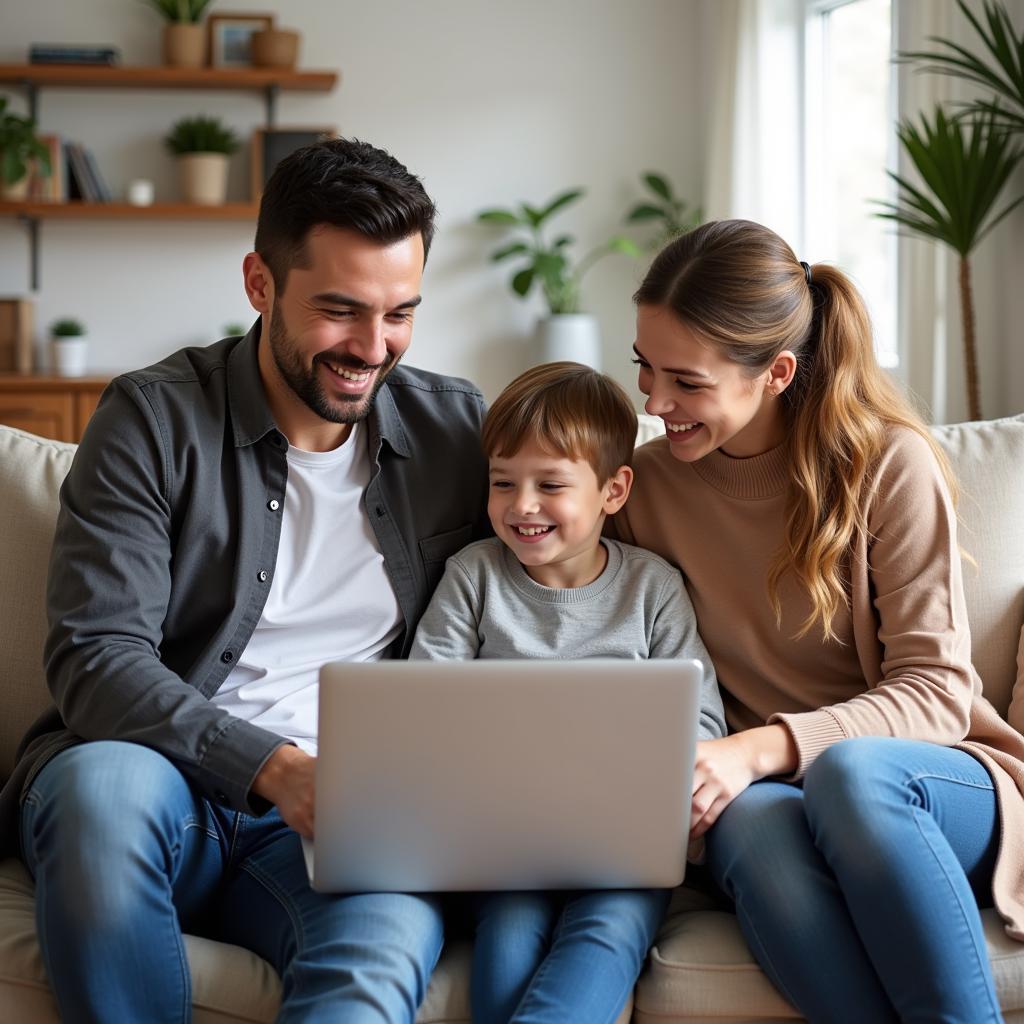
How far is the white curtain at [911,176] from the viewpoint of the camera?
335 cm

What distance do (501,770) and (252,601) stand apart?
19.8 inches

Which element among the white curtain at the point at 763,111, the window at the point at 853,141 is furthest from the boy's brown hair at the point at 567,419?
the white curtain at the point at 763,111

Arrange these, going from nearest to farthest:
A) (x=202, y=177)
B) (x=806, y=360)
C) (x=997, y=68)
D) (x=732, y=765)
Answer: (x=732, y=765) < (x=806, y=360) < (x=997, y=68) < (x=202, y=177)

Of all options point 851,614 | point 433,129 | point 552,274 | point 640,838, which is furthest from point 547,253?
point 640,838

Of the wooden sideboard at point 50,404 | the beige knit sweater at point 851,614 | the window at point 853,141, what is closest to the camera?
the beige knit sweater at point 851,614

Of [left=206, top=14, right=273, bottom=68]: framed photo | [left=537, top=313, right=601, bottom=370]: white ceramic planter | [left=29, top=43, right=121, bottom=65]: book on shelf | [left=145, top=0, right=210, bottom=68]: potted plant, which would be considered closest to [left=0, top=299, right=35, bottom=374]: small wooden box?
[left=29, top=43, right=121, bottom=65]: book on shelf

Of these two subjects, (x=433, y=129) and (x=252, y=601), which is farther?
(x=433, y=129)

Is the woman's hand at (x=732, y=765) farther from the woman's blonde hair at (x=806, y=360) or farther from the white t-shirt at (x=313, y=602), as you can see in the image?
the white t-shirt at (x=313, y=602)

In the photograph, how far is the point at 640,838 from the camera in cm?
127

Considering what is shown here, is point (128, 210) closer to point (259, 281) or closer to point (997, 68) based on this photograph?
point (997, 68)

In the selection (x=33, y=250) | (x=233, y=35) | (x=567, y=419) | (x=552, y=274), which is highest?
(x=233, y=35)

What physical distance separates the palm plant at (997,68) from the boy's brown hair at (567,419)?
1.76 metres

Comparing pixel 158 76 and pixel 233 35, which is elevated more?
pixel 233 35

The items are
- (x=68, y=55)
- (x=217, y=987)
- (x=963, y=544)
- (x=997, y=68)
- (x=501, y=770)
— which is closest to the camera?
(x=501, y=770)
